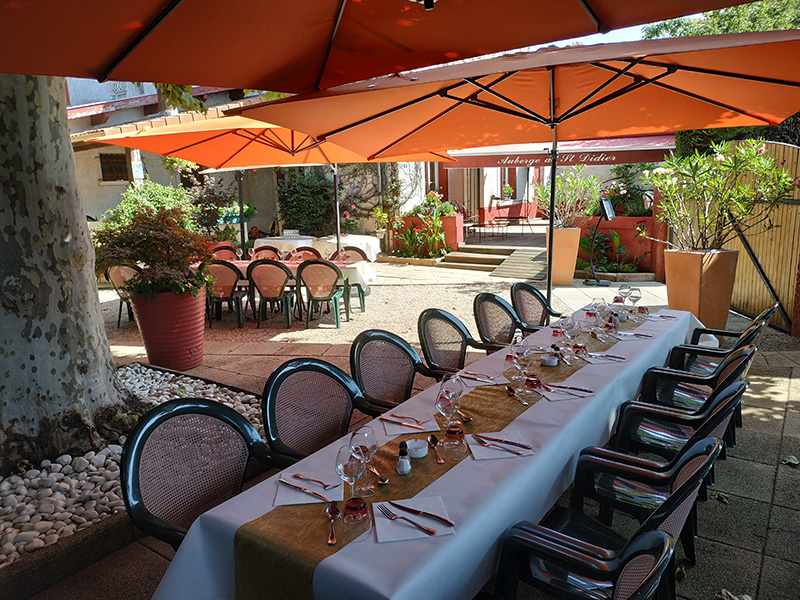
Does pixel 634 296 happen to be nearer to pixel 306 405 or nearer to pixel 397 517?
pixel 306 405

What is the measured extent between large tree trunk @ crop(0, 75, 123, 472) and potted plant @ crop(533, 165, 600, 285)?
27.6 ft

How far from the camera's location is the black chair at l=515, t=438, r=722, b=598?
1.88 metres

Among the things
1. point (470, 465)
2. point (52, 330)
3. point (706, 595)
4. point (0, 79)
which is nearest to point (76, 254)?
point (52, 330)

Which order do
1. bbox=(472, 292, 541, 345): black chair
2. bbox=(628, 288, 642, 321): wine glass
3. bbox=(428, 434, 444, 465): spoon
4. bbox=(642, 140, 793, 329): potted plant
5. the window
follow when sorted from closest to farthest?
bbox=(428, 434, 444, 465): spoon < bbox=(472, 292, 541, 345): black chair < bbox=(628, 288, 642, 321): wine glass < bbox=(642, 140, 793, 329): potted plant < the window

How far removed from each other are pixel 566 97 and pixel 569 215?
722 cm

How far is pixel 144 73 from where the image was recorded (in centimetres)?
257

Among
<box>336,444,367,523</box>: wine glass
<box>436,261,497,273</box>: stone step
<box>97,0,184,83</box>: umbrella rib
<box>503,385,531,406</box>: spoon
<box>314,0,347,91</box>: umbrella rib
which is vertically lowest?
<box>436,261,497,273</box>: stone step

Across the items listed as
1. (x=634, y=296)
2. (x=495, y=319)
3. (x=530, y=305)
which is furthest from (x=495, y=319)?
(x=634, y=296)

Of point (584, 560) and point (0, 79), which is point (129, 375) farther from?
point (584, 560)

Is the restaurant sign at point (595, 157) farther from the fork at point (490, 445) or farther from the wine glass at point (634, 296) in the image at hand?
the fork at point (490, 445)

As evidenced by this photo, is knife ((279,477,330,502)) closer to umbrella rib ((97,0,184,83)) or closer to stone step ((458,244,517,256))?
umbrella rib ((97,0,184,83))

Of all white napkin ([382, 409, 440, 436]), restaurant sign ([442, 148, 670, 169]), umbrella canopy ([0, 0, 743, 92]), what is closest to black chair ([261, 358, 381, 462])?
white napkin ([382, 409, 440, 436])

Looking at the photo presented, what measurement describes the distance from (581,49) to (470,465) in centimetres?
238

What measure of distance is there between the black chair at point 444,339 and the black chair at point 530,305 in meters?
0.99
